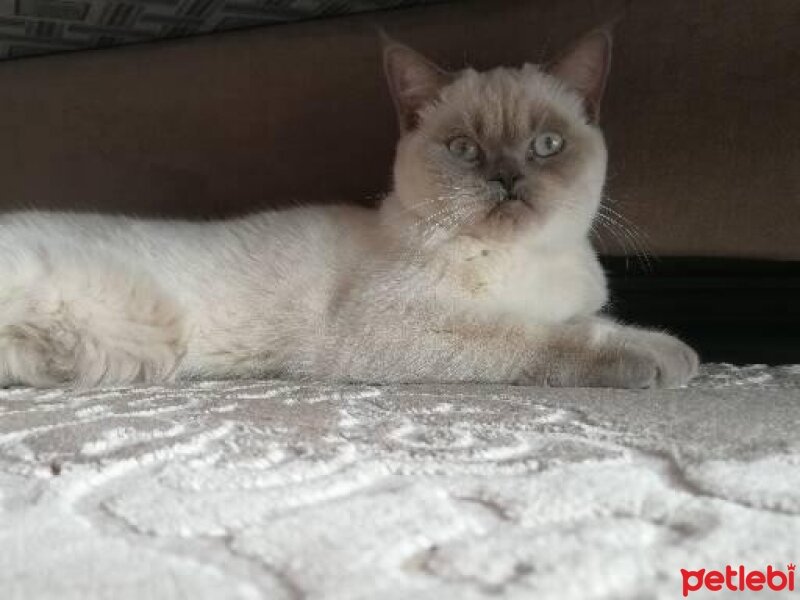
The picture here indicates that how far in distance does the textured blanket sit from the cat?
0.31 m

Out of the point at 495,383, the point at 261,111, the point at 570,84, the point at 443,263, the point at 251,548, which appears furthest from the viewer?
the point at 261,111

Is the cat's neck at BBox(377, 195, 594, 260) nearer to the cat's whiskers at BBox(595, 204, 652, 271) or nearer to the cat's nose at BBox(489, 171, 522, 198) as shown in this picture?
the cat's nose at BBox(489, 171, 522, 198)

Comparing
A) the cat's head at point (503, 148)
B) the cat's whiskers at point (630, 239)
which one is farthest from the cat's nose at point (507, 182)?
the cat's whiskers at point (630, 239)

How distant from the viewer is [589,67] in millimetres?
1555

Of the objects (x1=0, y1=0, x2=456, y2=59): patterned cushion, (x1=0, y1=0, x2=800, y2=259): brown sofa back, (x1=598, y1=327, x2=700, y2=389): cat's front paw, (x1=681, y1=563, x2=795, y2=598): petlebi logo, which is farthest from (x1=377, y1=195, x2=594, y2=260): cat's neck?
(x1=681, y1=563, x2=795, y2=598): petlebi logo

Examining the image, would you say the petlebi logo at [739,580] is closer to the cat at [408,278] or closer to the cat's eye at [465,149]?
the cat at [408,278]

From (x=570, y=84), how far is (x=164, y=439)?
111cm

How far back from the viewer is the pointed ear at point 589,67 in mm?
1526

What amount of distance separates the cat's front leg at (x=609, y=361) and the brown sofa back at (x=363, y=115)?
1.66 feet

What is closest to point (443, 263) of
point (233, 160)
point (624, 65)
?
point (624, 65)

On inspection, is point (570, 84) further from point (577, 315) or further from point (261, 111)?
point (261, 111)

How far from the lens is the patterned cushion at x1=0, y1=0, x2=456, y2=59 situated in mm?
1750

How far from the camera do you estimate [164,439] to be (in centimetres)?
85

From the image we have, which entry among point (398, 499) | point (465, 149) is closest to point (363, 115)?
point (465, 149)
